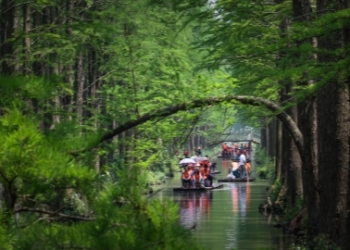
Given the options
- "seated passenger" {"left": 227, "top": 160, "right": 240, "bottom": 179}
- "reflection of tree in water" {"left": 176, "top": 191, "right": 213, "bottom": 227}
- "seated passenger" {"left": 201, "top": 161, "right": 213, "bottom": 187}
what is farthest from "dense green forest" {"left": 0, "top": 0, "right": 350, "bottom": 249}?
"seated passenger" {"left": 227, "top": 160, "right": 240, "bottom": 179}

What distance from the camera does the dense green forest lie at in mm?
5262

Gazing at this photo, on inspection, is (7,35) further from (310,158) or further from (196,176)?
(196,176)

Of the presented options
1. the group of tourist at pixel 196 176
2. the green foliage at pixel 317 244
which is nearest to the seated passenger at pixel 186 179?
the group of tourist at pixel 196 176

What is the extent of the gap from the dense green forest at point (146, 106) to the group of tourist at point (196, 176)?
489 centimetres

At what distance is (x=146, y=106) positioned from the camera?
2461cm

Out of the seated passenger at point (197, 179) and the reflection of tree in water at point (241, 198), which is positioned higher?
the seated passenger at point (197, 179)

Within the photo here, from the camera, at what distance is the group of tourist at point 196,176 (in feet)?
140

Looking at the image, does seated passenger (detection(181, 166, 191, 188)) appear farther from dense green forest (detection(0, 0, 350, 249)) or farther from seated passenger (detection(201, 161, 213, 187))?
dense green forest (detection(0, 0, 350, 249))

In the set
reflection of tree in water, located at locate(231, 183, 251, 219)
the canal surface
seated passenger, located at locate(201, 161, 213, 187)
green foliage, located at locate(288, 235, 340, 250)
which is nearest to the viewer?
green foliage, located at locate(288, 235, 340, 250)

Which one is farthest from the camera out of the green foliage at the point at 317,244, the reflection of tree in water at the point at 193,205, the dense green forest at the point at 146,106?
the reflection of tree in water at the point at 193,205

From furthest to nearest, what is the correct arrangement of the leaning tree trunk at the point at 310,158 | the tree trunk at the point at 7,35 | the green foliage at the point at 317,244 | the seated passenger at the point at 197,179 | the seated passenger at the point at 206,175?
1. the seated passenger at the point at 206,175
2. the seated passenger at the point at 197,179
3. the leaning tree trunk at the point at 310,158
4. the green foliage at the point at 317,244
5. the tree trunk at the point at 7,35

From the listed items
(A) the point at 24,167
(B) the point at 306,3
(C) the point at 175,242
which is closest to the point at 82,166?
(A) the point at 24,167

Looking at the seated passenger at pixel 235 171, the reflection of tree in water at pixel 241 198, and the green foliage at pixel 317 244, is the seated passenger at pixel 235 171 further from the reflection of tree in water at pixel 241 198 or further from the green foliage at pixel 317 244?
the green foliage at pixel 317 244

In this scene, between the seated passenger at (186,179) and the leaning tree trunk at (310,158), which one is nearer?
the leaning tree trunk at (310,158)
